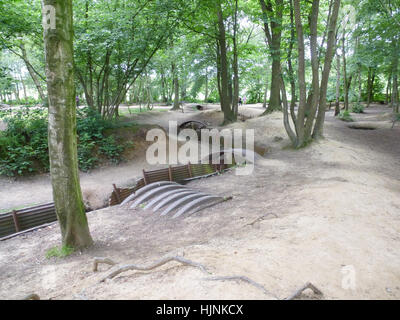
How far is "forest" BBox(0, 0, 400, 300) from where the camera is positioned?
334 centimetres

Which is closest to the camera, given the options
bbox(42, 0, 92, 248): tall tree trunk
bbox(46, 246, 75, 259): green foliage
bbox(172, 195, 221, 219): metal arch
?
bbox(42, 0, 92, 248): tall tree trunk

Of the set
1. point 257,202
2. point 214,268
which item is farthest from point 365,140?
point 214,268

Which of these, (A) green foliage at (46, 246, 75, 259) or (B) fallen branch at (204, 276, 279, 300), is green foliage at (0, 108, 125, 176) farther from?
(B) fallen branch at (204, 276, 279, 300)

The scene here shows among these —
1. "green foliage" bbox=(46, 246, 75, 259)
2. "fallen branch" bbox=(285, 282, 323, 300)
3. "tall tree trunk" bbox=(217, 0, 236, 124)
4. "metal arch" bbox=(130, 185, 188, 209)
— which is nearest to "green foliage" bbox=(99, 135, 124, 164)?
"metal arch" bbox=(130, 185, 188, 209)

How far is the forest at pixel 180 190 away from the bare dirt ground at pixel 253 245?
1.1 inches

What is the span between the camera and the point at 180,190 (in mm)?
8359

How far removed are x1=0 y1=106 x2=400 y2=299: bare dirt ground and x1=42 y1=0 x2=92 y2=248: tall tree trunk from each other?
58 cm

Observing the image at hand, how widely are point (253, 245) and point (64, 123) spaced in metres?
3.58

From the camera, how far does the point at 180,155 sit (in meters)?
14.0

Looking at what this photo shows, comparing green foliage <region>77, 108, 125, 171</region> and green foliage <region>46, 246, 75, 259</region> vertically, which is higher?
green foliage <region>77, 108, 125, 171</region>

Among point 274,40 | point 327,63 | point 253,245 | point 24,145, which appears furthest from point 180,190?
point 274,40

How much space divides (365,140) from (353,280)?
45.5 feet

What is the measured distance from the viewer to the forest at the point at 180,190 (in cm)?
334

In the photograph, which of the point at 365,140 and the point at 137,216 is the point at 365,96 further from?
the point at 137,216
